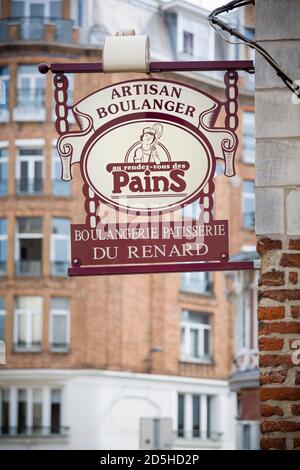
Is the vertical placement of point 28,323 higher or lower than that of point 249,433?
higher

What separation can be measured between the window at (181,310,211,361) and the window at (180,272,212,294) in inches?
29.0

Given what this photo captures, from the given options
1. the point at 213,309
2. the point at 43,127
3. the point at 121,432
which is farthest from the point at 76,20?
the point at 121,432

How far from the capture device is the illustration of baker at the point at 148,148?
5.93 metres

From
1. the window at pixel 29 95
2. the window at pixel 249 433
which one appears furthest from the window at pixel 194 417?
the window at pixel 29 95

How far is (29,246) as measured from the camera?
128 ft

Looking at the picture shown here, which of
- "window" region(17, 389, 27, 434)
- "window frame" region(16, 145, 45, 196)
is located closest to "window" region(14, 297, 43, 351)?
"window" region(17, 389, 27, 434)

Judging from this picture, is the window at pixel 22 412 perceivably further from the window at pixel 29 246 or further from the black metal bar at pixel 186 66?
the black metal bar at pixel 186 66

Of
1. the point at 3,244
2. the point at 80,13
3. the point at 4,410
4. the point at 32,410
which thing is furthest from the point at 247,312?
the point at 80,13

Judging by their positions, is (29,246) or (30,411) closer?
(30,411)

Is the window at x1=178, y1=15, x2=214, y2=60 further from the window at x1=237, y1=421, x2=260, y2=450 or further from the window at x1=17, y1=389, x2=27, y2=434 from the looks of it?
the window at x1=237, y1=421, x2=260, y2=450

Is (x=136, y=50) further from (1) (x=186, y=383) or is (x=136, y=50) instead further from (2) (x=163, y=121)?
(1) (x=186, y=383)

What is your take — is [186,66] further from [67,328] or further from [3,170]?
[3,170]

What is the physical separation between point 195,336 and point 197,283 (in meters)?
1.71
